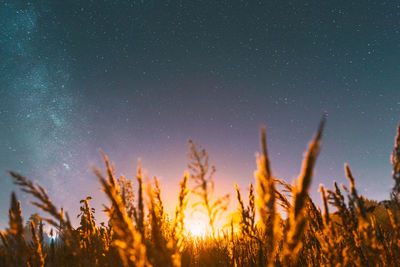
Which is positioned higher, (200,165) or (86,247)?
(200,165)

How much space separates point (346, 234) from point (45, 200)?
2282 mm

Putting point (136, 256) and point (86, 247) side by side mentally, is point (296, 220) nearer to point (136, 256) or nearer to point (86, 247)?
point (136, 256)

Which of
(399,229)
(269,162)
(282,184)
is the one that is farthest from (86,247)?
(399,229)

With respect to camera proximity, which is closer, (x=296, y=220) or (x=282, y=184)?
(x=296, y=220)

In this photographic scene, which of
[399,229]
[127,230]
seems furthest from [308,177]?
[399,229]

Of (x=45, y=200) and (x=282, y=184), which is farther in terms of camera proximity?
(x=282, y=184)

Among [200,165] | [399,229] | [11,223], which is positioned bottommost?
[399,229]

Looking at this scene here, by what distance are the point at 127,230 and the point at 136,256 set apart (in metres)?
0.14

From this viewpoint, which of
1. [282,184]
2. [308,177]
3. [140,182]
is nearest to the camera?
[308,177]

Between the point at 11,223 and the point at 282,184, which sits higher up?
the point at 282,184

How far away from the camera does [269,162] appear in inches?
31.0

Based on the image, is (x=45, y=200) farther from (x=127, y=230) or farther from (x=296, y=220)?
(x=296, y=220)

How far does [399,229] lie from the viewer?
5.26ft

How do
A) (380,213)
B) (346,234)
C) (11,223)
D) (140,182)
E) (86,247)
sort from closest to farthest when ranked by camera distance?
1. (140,182)
2. (11,223)
3. (346,234)
4. (86,247)
5. (380,213)
